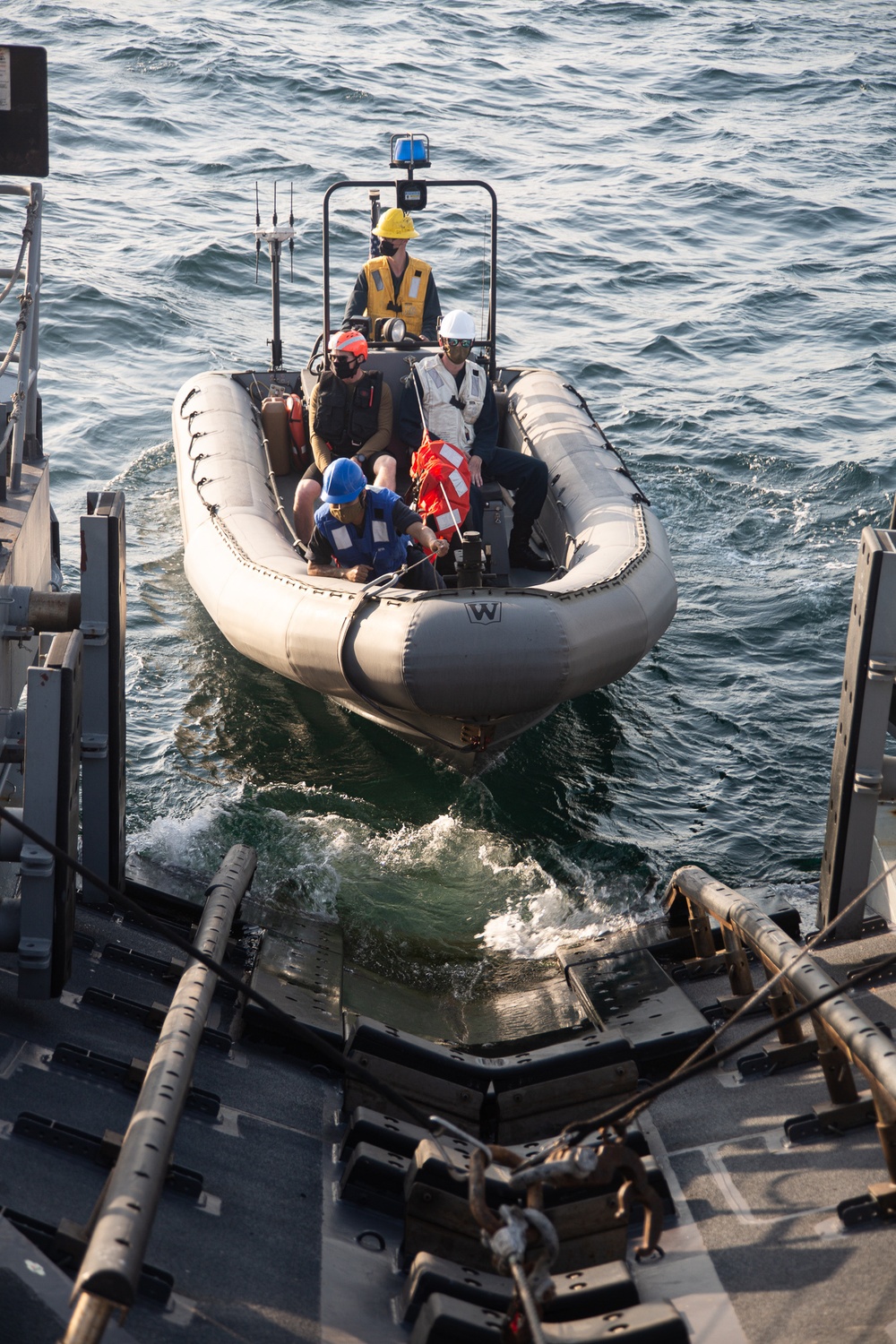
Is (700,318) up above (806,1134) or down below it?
above

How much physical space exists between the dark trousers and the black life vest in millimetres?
631

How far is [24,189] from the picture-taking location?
15.4ft

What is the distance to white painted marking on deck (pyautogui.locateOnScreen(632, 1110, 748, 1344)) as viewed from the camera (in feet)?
7.76

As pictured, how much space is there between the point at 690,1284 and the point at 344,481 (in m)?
3.51

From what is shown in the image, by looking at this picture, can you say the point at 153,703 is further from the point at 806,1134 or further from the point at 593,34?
→ the point at 593,34

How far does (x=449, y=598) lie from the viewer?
4.77 meters

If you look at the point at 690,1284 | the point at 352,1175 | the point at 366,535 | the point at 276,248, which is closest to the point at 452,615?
the point at 366,535

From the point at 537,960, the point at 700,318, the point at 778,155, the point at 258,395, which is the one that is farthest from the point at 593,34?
the point at 537,960

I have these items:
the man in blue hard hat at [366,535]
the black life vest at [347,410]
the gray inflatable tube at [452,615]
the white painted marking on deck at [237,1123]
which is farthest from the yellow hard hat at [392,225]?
the white painted marking on deck at [237,1123]

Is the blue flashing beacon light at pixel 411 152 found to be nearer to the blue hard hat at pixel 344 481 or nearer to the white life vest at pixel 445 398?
the white life vest at pixel 445 398

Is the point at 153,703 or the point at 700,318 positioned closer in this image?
the point at 153,703

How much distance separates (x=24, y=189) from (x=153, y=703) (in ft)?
8.11

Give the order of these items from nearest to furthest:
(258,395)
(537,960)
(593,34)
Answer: (537,960), (258,395), (593,34)

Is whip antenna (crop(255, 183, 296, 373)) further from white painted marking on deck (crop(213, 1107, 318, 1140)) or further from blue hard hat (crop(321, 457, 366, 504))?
white painted marking on deck (crop(213, 1107, 318, 1140))
